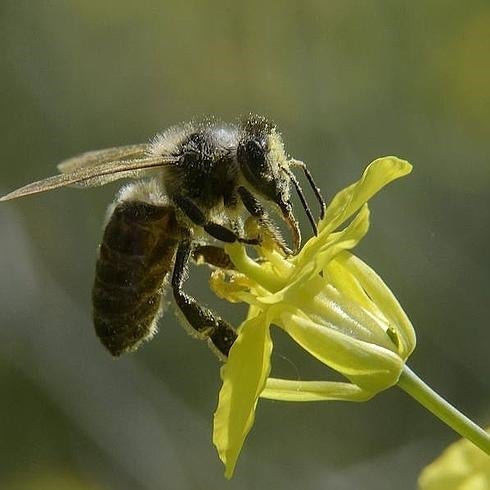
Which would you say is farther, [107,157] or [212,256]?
[107,157]

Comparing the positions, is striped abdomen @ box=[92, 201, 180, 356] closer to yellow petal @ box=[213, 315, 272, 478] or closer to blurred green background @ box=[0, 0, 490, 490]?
yellow petal @ box=[213, 315, 272, 478]

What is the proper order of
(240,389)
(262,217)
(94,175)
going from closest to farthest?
(240,389) < (94,175) < (262,217)

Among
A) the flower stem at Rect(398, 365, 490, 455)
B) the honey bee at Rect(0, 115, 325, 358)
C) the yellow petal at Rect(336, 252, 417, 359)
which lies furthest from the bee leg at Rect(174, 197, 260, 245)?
the flower stem at Rect(398, 365, 490, 455)

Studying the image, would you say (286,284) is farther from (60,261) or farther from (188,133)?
(60,261)

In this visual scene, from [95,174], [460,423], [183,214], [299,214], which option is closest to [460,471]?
[460,423]

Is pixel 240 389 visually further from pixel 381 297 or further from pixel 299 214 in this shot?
pixel 299 214

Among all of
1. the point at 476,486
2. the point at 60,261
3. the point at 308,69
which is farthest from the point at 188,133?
the point at 308,69
